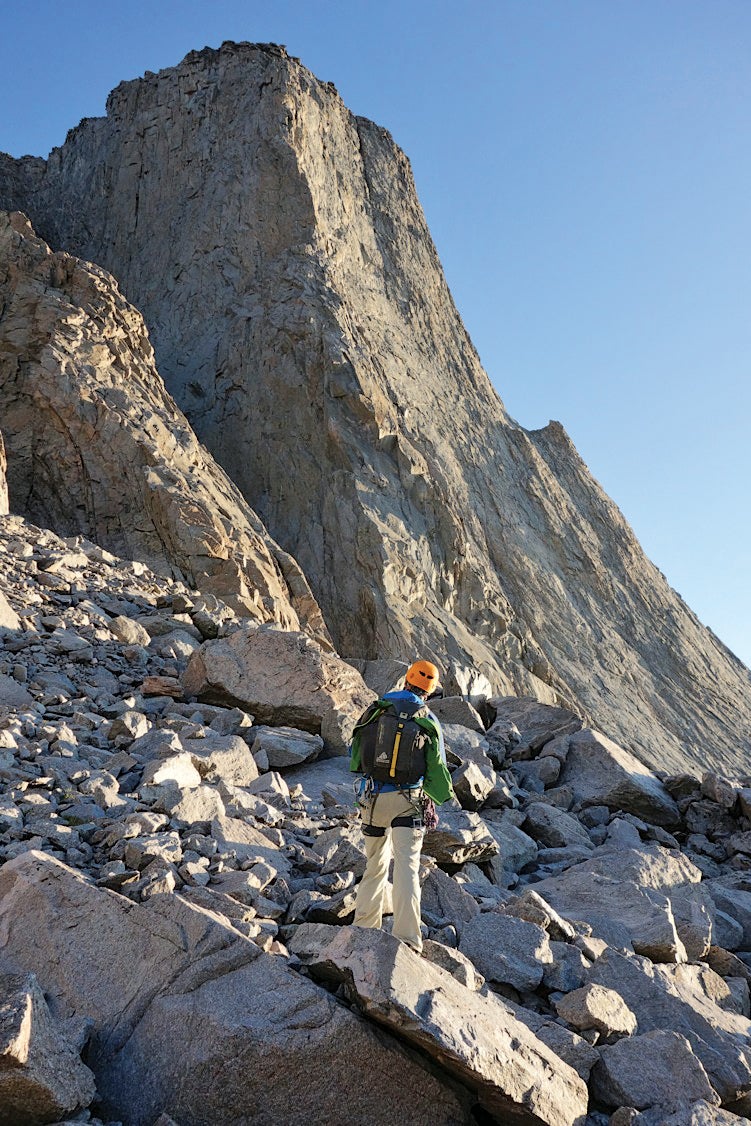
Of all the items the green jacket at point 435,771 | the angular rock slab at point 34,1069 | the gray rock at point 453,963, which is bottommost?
the angular rock slab at point 34,1069

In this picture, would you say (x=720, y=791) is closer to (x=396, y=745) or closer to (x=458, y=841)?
(x=458, y=841)

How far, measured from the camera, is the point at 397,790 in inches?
204

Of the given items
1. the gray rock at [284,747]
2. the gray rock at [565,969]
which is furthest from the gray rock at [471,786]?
the gray rock at [565,969]

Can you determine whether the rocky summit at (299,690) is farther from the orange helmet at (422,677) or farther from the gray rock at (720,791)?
the orange helmet at (422,677)

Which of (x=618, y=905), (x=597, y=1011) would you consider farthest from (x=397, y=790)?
(x=618, y=905)

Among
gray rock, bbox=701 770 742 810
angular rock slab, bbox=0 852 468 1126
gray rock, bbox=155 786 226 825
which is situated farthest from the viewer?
gray rock, bbox=701 770 742 810

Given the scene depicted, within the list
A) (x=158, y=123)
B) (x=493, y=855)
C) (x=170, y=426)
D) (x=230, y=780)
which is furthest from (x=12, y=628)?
(x=158, y=123)

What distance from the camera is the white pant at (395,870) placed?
4.91 m

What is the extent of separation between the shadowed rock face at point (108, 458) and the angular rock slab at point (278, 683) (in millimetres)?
5650

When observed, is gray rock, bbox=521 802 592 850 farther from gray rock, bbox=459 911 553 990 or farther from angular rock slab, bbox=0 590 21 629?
angular rock slab, bbox=0 590 21 629

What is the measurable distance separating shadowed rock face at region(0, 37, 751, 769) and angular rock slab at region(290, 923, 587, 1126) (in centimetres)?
1557

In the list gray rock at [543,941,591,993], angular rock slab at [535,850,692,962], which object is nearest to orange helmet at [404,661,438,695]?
gray rock at [543,941,591,993]

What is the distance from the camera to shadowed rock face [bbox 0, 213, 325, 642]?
16.1m

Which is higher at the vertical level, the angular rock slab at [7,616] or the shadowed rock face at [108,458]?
the shadowed rock face at [108,458]
